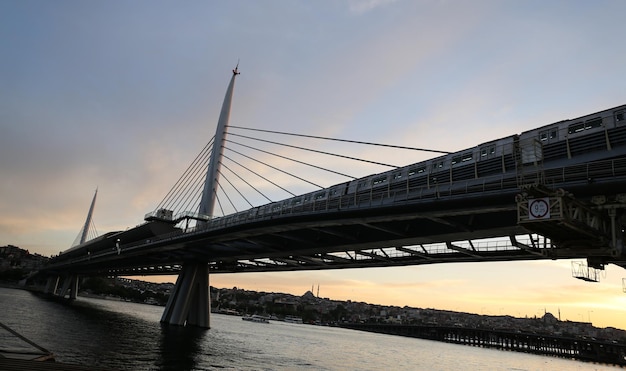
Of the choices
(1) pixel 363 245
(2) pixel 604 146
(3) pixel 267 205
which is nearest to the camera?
(2) pixel 604 146

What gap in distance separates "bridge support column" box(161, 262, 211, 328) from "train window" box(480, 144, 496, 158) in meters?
49.1

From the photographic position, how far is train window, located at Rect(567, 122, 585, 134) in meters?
27.0

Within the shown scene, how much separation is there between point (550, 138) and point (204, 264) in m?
54.4

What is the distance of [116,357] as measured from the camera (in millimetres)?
30281

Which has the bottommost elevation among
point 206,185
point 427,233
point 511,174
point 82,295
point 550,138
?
point 82,295

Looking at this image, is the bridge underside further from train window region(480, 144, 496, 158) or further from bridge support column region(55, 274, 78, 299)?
bridge support column region(55, 274, 78, 299)

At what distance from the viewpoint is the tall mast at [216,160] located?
6462 cm

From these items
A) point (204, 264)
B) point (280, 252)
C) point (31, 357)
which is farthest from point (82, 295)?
point (31, 357)

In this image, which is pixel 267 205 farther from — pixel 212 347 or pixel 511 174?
pixel 511 174

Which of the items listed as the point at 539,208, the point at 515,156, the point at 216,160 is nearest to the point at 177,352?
the point at 515,156

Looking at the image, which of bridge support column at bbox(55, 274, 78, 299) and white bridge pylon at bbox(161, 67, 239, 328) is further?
bridge support column at bbox(55, 274, 78, 299)

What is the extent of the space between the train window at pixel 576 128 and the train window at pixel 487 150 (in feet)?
16.5

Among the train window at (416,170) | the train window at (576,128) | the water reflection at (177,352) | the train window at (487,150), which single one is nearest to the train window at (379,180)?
the train window at (416,170)

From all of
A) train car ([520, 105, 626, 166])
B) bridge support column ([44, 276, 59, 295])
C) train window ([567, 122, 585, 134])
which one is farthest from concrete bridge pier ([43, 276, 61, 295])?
train window ([567, 122, 585, 134])
